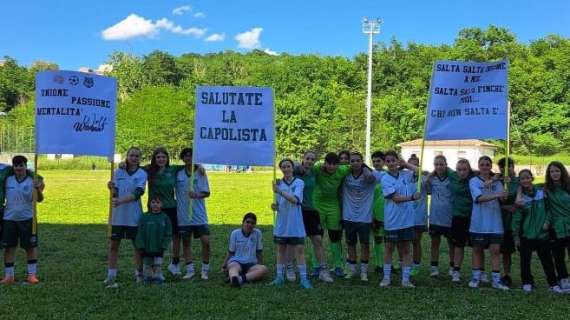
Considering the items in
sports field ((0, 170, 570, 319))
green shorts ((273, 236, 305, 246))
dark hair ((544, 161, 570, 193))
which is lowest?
sports field ((0, 170, 570, 319))

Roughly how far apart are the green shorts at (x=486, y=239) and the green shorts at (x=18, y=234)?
634 centimetres

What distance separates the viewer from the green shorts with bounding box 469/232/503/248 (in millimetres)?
8289

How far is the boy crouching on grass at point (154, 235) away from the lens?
326 inches

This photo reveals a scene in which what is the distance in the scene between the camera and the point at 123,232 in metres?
8.43

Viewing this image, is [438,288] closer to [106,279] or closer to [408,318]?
[408,318]

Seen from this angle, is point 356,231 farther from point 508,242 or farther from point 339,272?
point 508,242

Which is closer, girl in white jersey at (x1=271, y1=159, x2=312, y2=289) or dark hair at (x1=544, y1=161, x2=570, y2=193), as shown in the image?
dark hair at (x1=544, y1=161, x2=570, y2=193)

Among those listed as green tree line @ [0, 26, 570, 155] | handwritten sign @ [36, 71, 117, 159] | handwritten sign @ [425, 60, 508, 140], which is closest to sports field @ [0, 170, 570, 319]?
handwritten sign @ [36, 71, 117, 159]

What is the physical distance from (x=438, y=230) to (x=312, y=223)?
203 centimetres

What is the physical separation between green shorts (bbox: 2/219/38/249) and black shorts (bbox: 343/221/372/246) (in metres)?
4.61

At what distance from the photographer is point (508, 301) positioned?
297 inches

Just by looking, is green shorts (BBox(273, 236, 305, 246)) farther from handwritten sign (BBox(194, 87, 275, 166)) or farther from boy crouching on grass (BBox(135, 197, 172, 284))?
boy crouching on grass (BBox(135, 197, 172, 284))

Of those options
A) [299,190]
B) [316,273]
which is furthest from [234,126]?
[316,273]

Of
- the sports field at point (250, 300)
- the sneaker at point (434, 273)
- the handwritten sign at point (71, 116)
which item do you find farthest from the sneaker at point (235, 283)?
the sneaker at point (434, 273)
